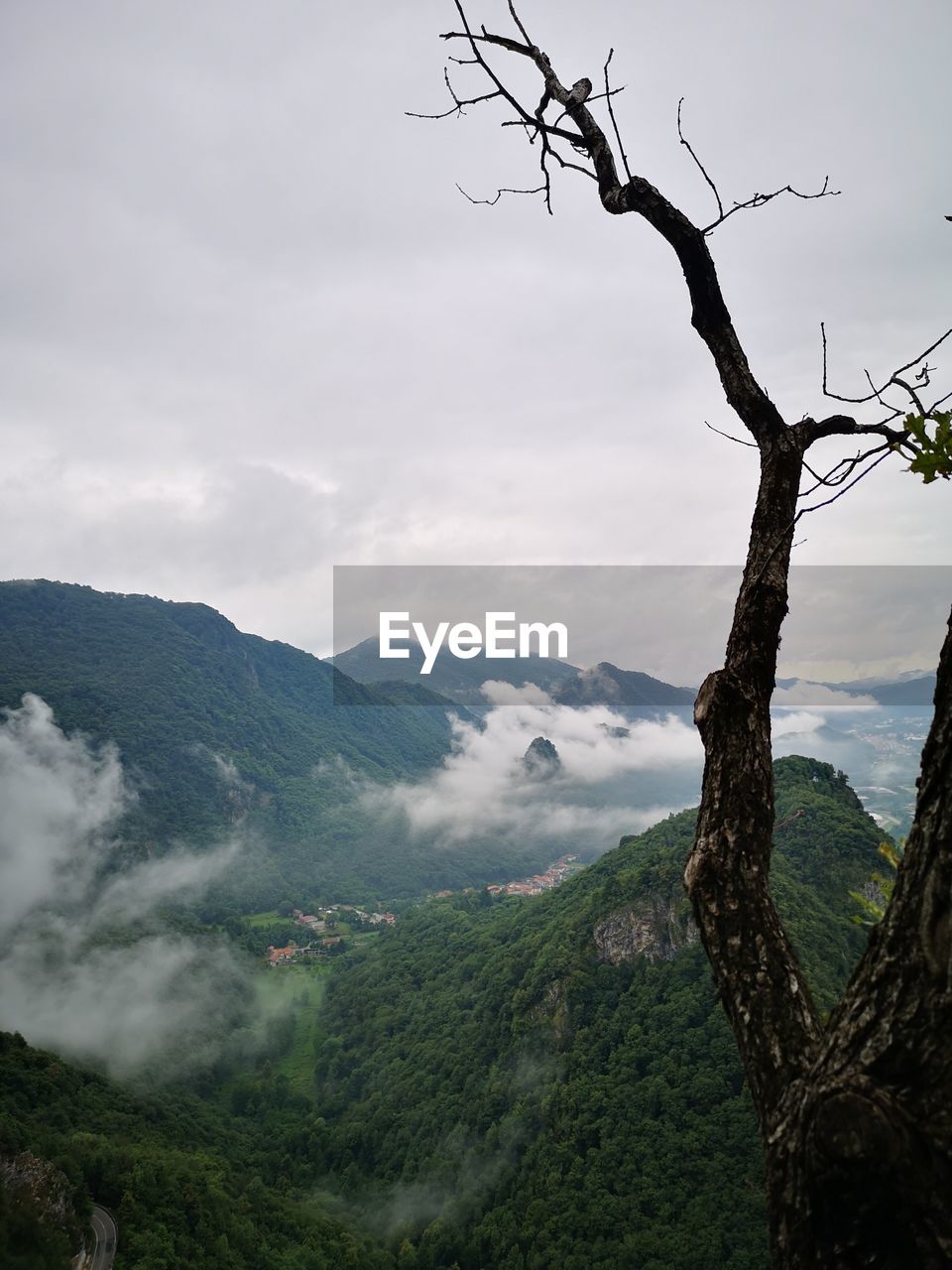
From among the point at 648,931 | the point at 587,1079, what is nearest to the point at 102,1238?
the point at 587,1079

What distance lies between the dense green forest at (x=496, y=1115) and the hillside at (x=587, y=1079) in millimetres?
147

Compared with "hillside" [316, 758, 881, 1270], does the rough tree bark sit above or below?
above

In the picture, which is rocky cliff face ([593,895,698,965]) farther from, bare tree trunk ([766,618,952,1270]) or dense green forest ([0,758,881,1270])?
bare tree trunk ([766,618,952,1270])

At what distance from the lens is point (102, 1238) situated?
30172 millimetres

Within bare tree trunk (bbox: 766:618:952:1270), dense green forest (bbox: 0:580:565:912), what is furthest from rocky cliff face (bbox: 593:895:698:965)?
dense green forest (bbox: 0:580:565:912)

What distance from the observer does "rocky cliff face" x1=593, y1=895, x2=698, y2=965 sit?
44844 millimetres

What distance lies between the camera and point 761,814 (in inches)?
81.2

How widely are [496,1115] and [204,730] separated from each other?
12447 cm

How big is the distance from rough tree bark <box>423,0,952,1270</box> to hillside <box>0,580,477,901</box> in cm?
12444

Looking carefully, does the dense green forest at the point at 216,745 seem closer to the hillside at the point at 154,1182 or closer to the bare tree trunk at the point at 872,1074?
the hillside at the point at 154,1182

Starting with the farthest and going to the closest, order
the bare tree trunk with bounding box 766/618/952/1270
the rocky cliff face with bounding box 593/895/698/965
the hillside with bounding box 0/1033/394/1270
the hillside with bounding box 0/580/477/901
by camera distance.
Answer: the hillside with bounding box 0/580/477/901 → the rocky cliff face with bounding box 593/895/698/965 → the hillside with bounding box 0/1033/394/1270 → the bare tree trunk with bounding box 766/618/952/1270

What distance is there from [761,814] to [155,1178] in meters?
45.7

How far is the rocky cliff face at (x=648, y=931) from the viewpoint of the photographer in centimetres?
4484

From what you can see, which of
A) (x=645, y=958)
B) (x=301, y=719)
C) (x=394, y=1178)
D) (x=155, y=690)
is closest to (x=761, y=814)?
(x=645, y=958)
